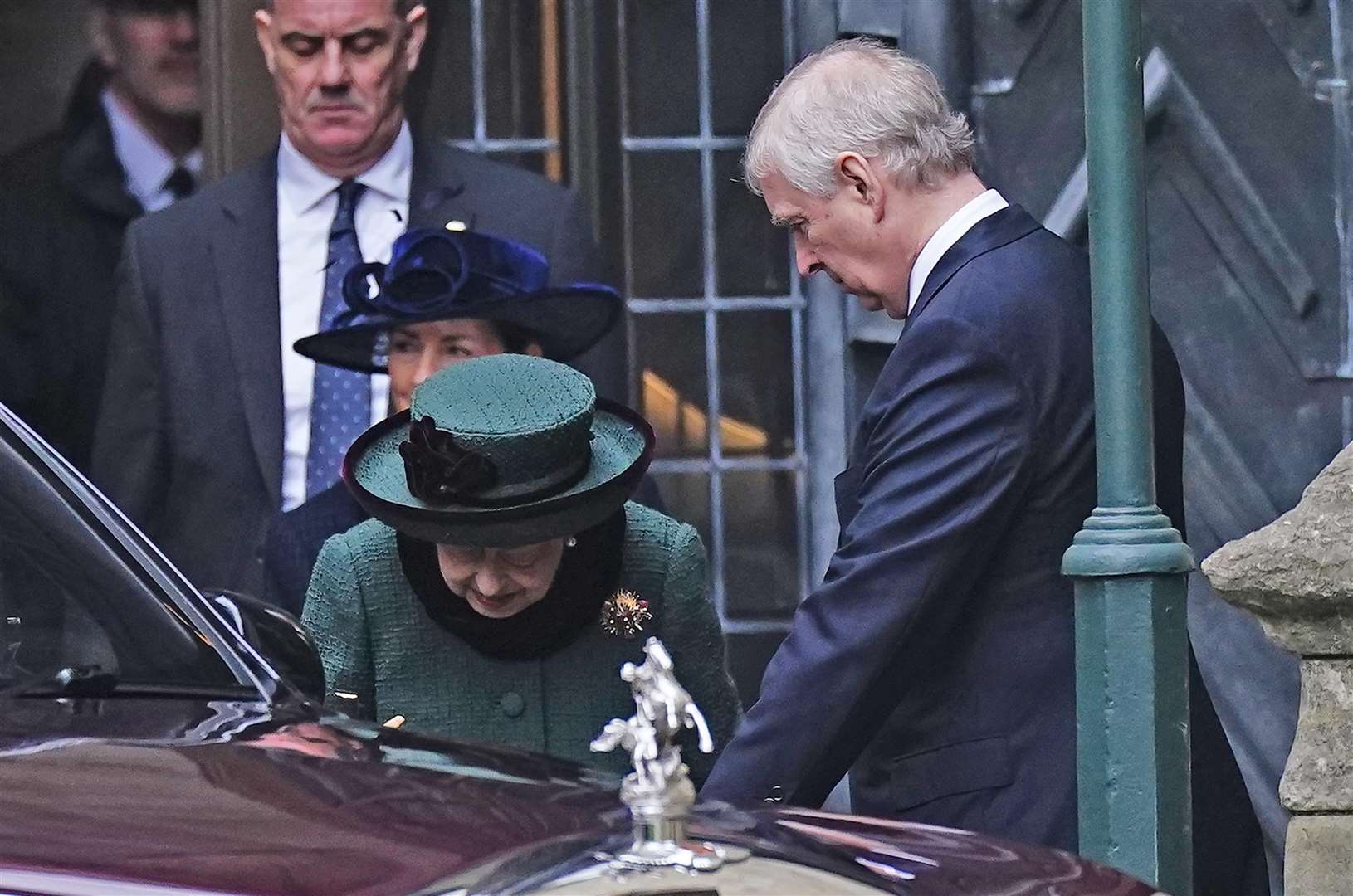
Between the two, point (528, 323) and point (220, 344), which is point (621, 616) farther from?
point (220, 344)

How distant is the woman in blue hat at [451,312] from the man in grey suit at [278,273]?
0.76m

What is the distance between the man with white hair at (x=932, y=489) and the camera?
335cm

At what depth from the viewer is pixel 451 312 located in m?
5.00

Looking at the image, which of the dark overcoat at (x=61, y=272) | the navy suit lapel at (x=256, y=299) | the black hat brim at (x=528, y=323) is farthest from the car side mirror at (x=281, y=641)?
the dark overcoat at (x=61, y=272)

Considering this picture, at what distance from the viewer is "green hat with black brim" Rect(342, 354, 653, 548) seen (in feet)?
12.4

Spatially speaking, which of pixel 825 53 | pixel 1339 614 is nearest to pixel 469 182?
pixel 825 53

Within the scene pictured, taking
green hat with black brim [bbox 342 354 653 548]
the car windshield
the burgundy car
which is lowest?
the burgundy car

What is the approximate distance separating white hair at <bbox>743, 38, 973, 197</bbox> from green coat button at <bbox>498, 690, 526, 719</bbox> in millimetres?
973

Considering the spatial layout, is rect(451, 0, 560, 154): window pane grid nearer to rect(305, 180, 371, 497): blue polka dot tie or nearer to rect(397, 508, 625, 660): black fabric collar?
rect(305, 180, 371, 497): blue polka dot tie

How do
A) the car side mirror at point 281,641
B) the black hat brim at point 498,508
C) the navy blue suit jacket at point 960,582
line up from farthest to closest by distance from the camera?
1. the black hat brim at point 498,508
2. the navy blue suit jacket at point 960,582
3. the car side mirror at point 281,641

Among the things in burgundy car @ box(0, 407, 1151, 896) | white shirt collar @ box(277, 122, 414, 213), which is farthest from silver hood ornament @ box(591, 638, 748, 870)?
white shirt collar @ box(277, 122, 414, 213)

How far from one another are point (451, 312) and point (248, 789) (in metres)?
2.78

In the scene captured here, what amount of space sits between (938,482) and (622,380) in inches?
117

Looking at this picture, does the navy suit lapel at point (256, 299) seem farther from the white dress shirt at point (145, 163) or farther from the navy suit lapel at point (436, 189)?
the navy suit lapel at point (436, 189)
